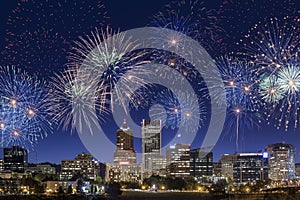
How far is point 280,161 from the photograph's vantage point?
196 meters

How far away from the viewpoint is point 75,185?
407ft

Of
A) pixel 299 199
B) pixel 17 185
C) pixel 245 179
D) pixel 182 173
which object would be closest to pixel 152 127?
pixel 182 173

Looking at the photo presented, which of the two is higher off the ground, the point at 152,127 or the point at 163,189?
the point at 152,127

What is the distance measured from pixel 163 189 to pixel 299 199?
89.0 metres

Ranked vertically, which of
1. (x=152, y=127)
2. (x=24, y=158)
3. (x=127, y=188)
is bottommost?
(x=127, y=188)

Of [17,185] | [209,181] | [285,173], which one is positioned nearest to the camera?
[17,185]

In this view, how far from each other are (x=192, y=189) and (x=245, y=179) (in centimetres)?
7474

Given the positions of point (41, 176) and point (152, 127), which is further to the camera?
point (152, 127)

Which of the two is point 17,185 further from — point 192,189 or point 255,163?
point 255,163

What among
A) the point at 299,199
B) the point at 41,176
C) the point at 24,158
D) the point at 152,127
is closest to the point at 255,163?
the point at 152,127

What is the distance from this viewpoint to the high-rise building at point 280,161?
192m

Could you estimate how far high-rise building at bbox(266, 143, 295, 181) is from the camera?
630 feet

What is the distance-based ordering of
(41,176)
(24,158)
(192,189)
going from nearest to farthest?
(41,176), (192,189), (24,158)

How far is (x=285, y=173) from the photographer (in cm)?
19212
